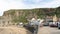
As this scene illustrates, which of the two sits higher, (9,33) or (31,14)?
(9,33)

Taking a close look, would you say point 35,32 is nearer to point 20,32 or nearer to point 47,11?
point 20,32

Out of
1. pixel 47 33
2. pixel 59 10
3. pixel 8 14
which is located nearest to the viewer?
pixel 47 33

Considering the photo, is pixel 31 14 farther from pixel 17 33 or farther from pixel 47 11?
pixel 17 33

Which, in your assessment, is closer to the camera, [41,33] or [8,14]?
[41,33]

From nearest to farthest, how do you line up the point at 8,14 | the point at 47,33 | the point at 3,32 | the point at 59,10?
the point at 47,33 → the point at 3,32 → the point at 59,10 → the point at 8,14

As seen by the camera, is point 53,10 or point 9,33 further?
point 53,10

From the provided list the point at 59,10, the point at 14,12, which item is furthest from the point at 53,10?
the point at 14,12

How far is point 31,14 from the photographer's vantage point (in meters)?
92.4

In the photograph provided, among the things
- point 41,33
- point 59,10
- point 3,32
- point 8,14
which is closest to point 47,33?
point 41,33

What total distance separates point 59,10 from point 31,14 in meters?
14.1

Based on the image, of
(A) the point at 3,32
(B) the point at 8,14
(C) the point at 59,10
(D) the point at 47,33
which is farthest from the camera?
(B) the point at 8,14

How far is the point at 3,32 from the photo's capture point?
26.9m

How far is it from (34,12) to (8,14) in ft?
42.9

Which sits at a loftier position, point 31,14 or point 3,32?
point 3,32
